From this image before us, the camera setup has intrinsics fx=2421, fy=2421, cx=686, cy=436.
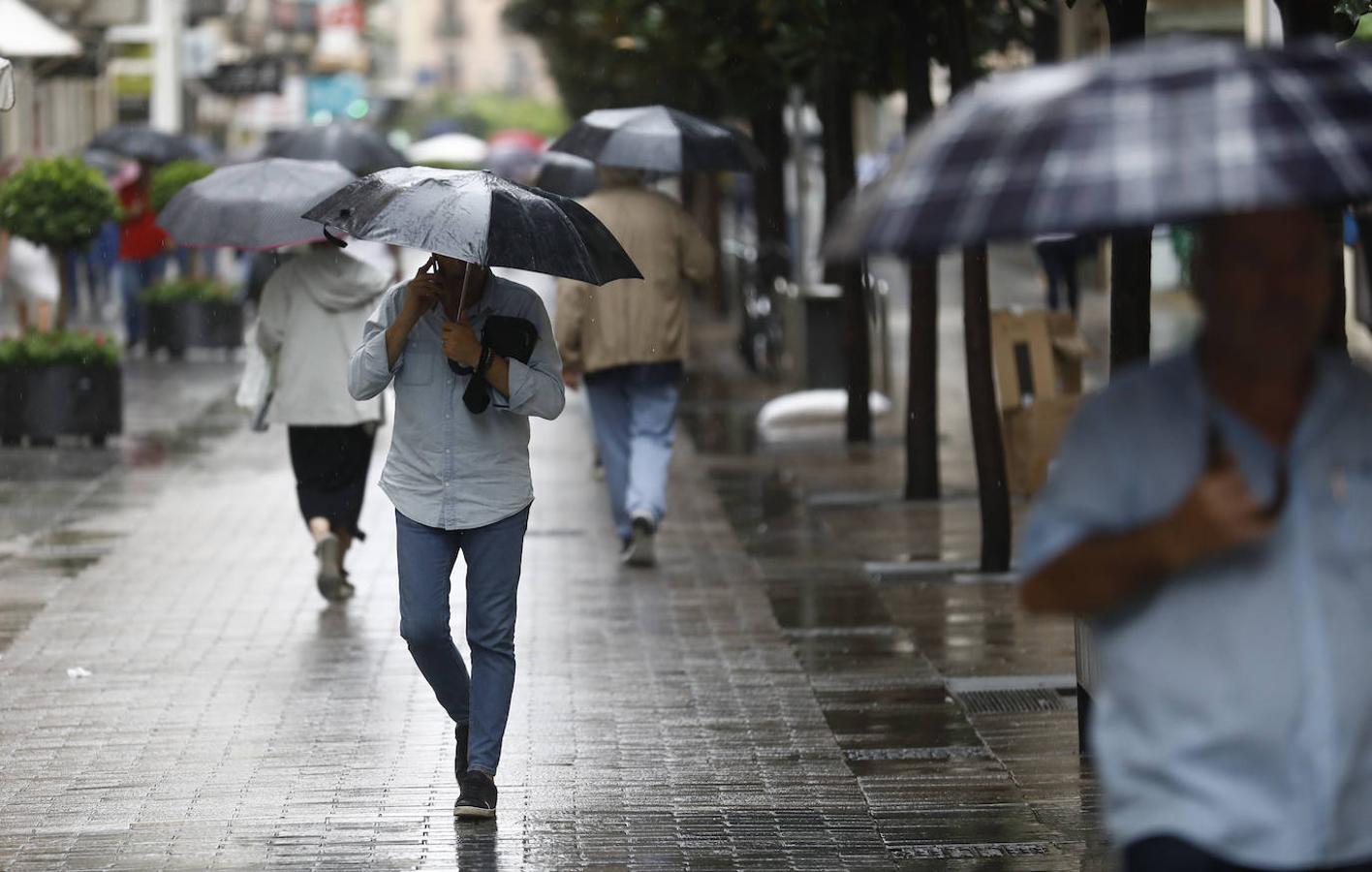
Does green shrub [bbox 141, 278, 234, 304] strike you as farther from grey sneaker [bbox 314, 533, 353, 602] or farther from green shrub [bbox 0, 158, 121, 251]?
grey sneaker [bbox 314, 533, 353, 602]

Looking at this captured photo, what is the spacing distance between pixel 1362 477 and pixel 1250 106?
52cm

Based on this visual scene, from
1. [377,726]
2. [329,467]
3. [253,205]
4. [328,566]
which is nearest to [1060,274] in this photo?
[329,467]

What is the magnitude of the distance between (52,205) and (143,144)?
437 inches

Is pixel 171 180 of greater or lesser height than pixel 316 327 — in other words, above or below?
below

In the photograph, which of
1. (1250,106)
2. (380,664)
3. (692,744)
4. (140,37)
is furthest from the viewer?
(140,37)

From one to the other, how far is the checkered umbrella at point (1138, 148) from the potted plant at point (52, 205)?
563 inches

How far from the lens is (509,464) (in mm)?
6391

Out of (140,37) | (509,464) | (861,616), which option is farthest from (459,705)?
(140,37)

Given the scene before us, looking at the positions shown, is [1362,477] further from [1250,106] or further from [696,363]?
[696,363]

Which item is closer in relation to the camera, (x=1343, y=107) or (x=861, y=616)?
(x=1343, y=107)

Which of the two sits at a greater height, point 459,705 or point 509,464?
point 509,464

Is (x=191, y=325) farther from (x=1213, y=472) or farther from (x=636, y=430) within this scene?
(x=1213, y=472)

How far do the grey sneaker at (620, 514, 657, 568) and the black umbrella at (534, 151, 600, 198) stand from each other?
3495 millimetres

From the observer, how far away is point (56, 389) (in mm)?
16281
